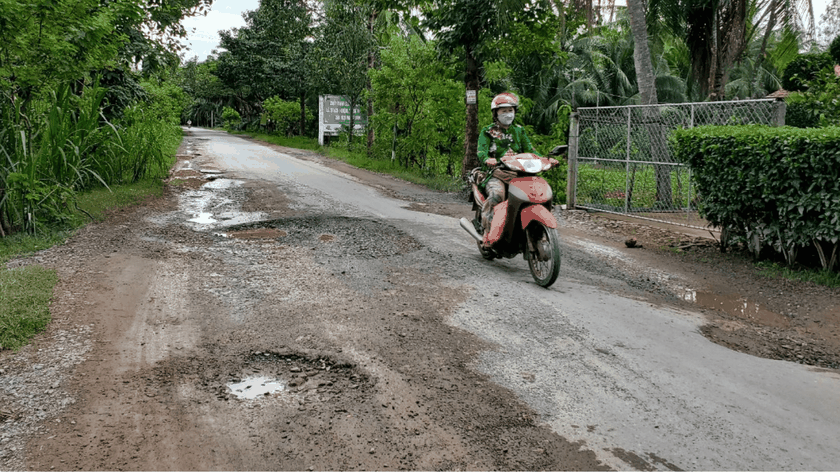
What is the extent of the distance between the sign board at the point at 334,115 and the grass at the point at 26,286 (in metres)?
21.4

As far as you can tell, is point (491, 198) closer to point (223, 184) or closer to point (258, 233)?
point (258, 233)

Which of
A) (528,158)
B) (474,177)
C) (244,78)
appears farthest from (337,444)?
(244,78)

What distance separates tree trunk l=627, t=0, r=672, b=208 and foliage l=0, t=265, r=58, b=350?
8.40m

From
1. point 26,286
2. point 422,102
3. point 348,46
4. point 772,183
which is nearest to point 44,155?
point 26,286

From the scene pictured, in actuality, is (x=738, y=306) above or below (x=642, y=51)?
below

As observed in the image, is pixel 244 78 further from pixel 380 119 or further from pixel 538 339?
pixel 538 339

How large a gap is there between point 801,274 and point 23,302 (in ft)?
23.6

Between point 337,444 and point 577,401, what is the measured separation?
1393 mm

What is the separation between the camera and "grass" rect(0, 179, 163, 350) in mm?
4527

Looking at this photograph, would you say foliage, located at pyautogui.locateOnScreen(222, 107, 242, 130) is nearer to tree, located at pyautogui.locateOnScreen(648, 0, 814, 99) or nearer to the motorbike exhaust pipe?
tree, located at pyautogui.locateOnScreen(648, 0, 814, 99)

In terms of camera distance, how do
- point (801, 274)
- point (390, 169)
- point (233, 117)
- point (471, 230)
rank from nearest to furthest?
1. point (801, 274)
2. point (471, 230)
3. point (390, 169)
4. point (233, 117)

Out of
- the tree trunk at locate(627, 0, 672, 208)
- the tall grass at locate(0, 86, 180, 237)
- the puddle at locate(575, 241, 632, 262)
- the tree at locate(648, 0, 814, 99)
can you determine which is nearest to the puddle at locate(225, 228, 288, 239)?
the tall grass at locate(0, 86, 180, 237)

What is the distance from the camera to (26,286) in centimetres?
547

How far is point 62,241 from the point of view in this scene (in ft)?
24.9
